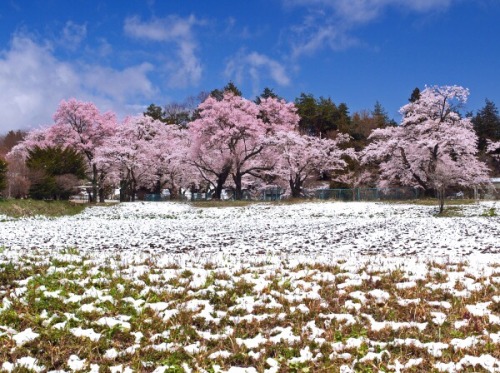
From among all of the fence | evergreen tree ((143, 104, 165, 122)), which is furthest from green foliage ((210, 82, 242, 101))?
the fence

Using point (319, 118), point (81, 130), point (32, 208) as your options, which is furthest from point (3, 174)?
point (319, 118)

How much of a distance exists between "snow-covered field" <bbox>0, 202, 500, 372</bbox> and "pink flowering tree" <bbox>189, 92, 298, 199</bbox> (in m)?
29.9

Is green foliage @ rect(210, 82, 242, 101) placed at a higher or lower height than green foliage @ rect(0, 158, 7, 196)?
higher

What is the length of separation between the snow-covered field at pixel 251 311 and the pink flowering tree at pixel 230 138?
29.9 metres

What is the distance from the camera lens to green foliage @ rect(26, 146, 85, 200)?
36.4 meters

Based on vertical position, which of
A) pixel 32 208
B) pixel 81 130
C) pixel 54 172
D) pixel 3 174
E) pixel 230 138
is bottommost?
pixel 32 208

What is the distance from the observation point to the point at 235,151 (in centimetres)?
4200

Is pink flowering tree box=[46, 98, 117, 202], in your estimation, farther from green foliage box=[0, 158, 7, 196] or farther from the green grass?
green foliage box=[0, 158, 7, 196]

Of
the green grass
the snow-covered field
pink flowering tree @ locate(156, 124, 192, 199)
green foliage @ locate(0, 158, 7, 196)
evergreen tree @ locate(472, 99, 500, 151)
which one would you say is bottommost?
the snow-covered field

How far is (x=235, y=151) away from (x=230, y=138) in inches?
73.2

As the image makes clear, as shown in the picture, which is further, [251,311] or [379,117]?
[379,117]

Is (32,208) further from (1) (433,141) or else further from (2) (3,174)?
(1) (433,141)

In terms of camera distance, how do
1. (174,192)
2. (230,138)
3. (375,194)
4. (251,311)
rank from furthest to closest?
(174,192) < (375,194) < (230,138) < (251,311)

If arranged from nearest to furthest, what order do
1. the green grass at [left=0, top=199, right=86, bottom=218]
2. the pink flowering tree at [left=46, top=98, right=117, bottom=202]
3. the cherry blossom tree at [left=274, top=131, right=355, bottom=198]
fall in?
the green grass at [left=0, top=199, right=86, bottom=218]
the cherry blossom tree at [left=274, top=131, right=355, bottom=198]
the pink flowering tree at [left=46, top=98, right=117, bottom=202]
